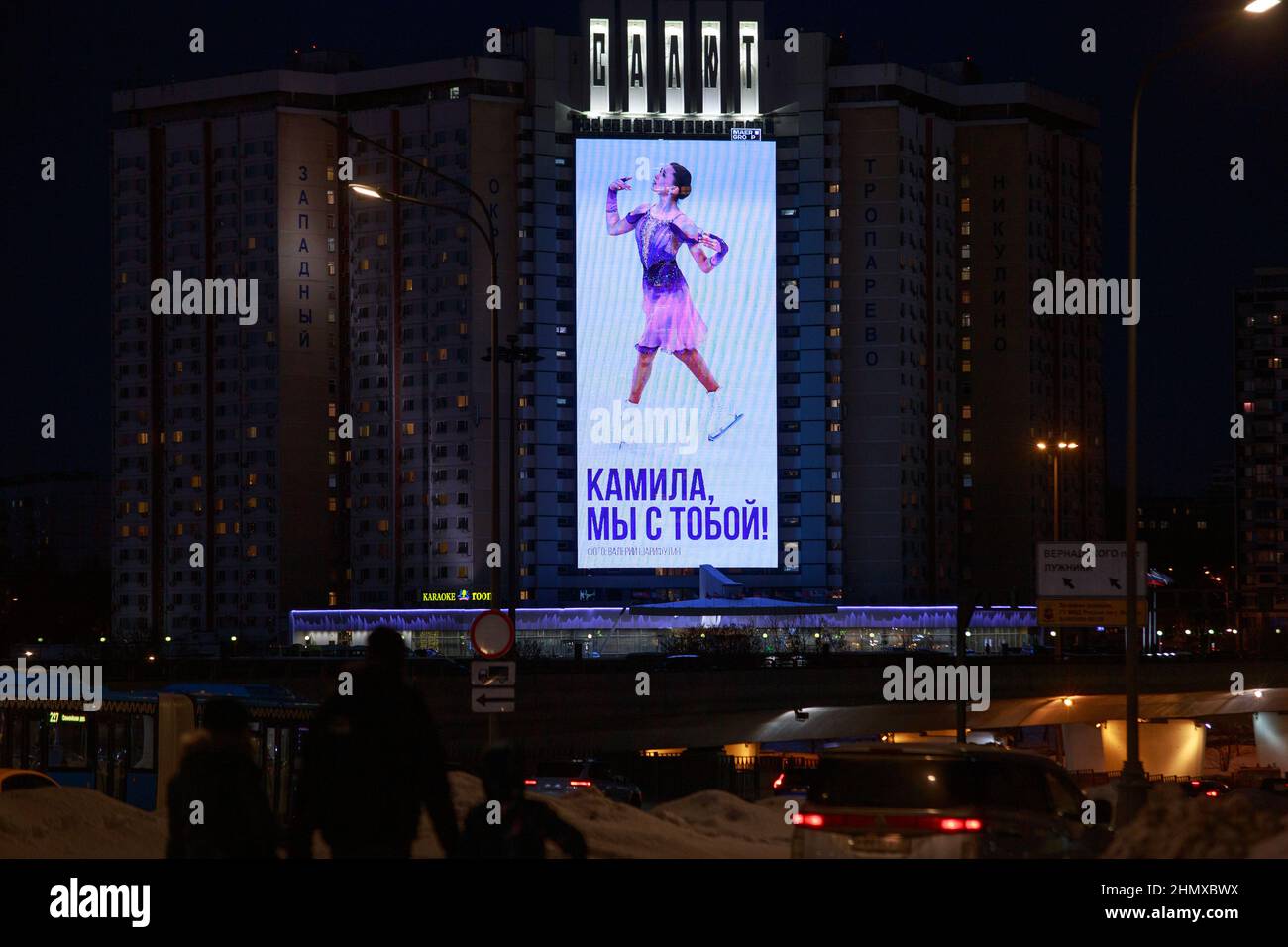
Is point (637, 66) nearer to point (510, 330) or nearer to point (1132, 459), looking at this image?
point (510, 330)

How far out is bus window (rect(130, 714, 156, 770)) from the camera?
34906 millimetres

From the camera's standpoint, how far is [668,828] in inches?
1021

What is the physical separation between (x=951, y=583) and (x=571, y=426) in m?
34.9

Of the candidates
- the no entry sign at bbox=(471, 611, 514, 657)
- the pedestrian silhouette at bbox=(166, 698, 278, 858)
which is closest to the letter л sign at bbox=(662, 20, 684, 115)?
the no entry sign at bbox=(471, 611, 514, 657)

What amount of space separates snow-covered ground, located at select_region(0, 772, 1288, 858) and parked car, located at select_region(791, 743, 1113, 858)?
906mm

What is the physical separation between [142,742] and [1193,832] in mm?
24870

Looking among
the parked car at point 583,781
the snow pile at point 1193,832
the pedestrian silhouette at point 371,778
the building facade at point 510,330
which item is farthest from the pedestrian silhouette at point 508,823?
the building facade at point 510,330

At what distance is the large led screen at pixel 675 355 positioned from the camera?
5167 inches

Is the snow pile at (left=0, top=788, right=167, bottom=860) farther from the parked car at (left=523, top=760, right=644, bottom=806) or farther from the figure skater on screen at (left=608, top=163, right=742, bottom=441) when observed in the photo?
the figure skater on screen at (left=608, top=163, right=742, bottom=441)

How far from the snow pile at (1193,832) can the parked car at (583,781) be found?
2070cm

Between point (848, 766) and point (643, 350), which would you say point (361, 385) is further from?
point (848, 766)

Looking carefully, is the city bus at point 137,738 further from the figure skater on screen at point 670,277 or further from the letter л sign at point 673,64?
the letter л sign at point 673,64

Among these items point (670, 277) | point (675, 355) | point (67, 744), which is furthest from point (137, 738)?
point (670, 277)

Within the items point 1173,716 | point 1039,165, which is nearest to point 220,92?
point 1039,165
